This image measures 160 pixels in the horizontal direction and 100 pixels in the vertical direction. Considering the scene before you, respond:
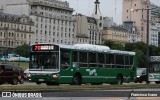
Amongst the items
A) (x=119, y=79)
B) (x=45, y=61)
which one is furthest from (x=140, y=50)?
(x=45, y=61)

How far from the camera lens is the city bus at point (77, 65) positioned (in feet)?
115

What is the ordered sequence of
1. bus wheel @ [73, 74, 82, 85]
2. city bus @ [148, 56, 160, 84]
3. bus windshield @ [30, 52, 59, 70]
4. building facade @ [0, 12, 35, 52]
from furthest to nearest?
1. building facade @ [0, 12, 35, 52]
2. city bus @ [148, 56, 160, 84]
3. bus wheel @ [73, 74, 82, 85]
4. bus windshield @ [30, 52, 59, 70]

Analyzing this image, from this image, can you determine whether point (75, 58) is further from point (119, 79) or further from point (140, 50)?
point (140, 50)

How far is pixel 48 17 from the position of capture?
19762 centimetres

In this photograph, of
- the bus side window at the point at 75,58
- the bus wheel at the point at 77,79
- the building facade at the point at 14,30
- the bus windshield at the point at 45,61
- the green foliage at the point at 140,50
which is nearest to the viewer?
the bus windshield at the point at 45,61

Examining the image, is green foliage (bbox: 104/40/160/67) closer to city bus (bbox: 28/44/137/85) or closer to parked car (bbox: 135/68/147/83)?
parked car (bbox: 135/68/147/83)

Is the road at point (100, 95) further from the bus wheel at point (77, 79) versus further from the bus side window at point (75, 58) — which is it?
the bus wheel at point (77, 79)

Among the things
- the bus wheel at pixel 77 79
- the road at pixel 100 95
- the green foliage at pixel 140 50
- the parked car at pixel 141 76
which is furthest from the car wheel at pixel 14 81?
the green foliage at pixel 140 50

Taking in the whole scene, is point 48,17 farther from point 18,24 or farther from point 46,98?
point 46,98

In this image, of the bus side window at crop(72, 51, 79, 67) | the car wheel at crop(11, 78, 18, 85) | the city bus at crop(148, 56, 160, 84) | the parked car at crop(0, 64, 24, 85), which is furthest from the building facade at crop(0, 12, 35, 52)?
the bus side window at crop(72, 51, 79, 67)

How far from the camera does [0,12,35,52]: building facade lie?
179125 mm

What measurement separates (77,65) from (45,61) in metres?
3.14

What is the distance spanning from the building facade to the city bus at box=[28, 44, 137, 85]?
13567 cm

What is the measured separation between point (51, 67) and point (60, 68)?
67cm
